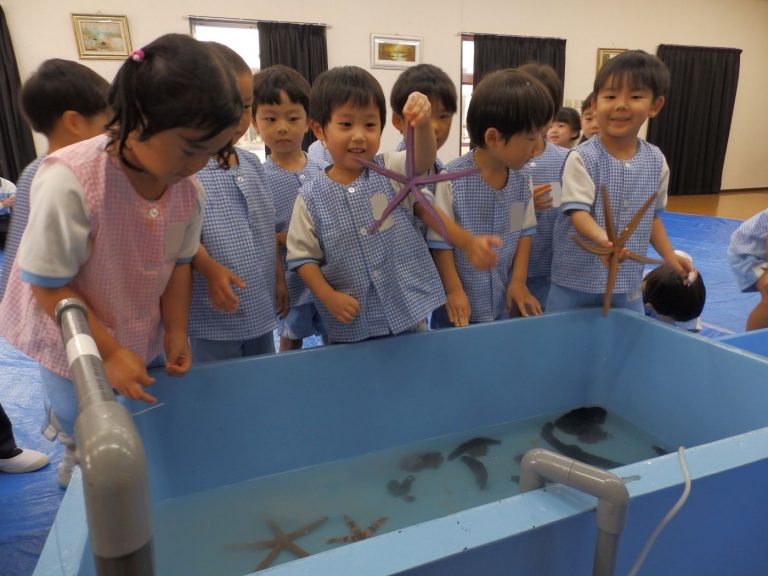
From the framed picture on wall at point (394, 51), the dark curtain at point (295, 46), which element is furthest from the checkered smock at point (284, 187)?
the framed picture on wall at point (394, 51)

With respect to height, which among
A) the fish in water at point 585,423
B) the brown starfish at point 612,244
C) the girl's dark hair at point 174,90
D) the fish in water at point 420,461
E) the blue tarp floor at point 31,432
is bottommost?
the blue tarp floor at point 31,432

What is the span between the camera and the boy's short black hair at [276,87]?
154cm

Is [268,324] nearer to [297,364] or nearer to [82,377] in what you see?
[297,364]

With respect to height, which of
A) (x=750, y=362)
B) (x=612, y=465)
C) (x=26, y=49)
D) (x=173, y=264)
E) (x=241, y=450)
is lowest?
Answer: (x=612, y=465)

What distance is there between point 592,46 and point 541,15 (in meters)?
0.96

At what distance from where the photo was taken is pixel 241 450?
125 cm

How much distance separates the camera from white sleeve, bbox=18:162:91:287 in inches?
32.4

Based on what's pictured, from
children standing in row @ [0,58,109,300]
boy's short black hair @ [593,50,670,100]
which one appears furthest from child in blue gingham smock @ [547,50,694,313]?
children standing in row @ [0,58,109,300]

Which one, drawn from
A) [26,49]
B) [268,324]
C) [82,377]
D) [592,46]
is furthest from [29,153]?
[592,46]

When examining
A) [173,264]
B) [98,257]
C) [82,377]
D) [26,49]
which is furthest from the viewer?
[26,49]

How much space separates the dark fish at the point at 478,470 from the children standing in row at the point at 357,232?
0.37 metres

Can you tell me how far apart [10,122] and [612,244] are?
6113mm

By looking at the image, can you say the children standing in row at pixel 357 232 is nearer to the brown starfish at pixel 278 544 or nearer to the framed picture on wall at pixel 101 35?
the brown starfish at pixel 278 544

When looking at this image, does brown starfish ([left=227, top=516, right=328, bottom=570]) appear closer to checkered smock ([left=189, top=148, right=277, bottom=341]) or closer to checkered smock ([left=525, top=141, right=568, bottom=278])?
checkered smock ([left=189, top=148, right=277, bottom=341])
